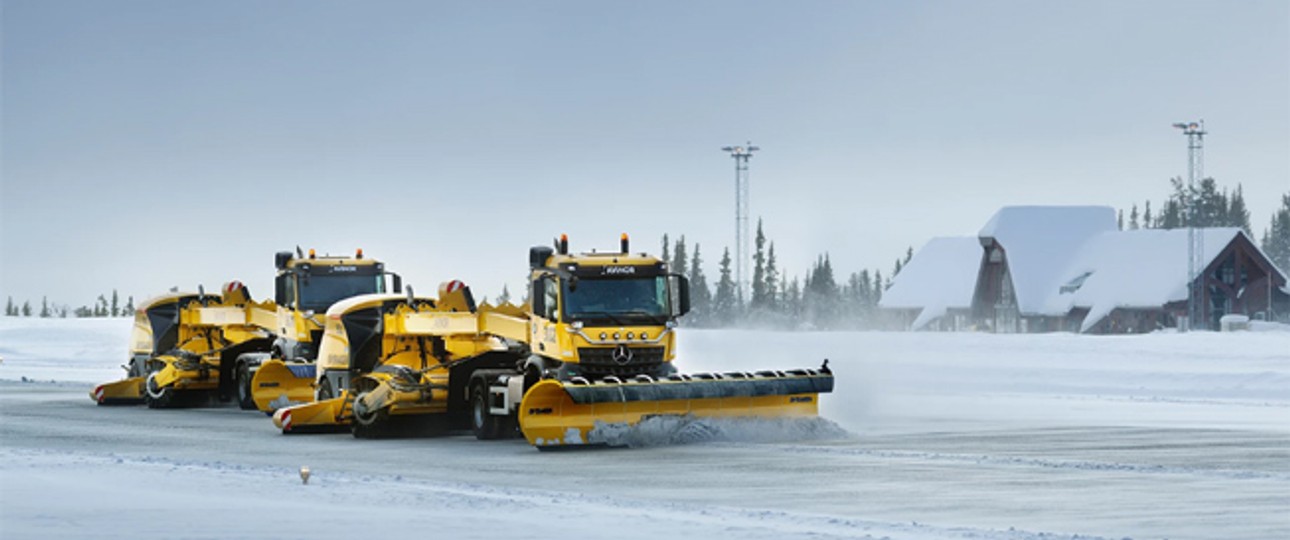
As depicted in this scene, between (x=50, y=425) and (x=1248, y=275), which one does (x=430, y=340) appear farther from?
(x=1248, y=275)

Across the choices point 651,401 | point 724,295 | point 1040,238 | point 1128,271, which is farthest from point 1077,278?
point 651,401

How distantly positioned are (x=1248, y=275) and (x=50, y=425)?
75.5 m

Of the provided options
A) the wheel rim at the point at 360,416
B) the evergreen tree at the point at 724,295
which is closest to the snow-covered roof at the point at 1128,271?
the evergreen tree at the point at 724,295

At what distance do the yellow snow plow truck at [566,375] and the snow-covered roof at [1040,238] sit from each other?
74793 millimetres

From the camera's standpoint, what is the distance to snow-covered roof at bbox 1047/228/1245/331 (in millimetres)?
97000

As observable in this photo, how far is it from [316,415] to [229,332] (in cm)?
1302

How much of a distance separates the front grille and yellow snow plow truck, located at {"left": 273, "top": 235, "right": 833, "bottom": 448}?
0.05 feet

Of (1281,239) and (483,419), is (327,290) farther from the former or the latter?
(1281,239)

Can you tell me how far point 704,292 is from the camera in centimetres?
15462

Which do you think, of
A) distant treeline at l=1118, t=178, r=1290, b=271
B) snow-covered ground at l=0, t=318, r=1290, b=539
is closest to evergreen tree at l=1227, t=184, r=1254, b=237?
distant treeline at l=1118, t=178, r=1290, b=271

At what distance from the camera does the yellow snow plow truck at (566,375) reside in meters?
28.2

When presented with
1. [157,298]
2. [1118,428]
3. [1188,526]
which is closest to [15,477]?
[1188,526]

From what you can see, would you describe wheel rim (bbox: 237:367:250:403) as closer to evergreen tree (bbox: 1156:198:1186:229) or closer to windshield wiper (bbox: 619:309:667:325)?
windshield wiper (bbox: 619:309:667:325)

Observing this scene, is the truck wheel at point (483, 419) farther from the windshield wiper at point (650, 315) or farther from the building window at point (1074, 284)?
the building window at point (1074, 284)
